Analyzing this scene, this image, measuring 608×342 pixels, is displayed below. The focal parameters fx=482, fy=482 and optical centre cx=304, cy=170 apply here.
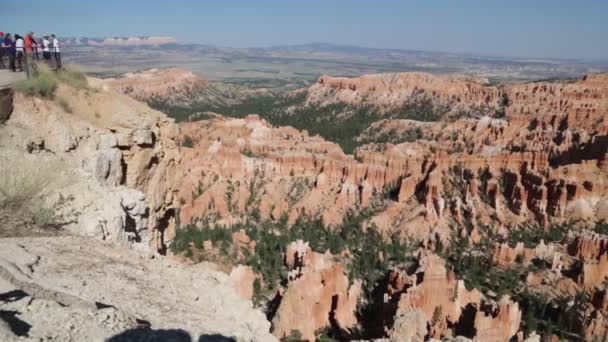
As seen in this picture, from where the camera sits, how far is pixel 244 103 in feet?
475

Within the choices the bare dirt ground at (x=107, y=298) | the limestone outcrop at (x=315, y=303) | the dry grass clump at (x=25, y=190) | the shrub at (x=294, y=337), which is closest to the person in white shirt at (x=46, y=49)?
the dry grass clump at (x=25, y=190)

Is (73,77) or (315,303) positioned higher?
(73,77)

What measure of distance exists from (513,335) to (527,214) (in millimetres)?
26055

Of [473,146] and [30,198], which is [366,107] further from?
[30,198]

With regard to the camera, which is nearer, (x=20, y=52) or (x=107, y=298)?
(x=107, y=298)

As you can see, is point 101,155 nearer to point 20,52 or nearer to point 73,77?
point 73,77

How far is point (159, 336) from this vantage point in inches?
257

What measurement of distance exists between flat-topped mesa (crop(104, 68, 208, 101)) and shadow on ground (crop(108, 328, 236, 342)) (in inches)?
5140

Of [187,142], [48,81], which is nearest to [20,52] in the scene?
[48,81]

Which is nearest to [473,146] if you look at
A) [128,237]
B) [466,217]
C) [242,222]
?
[466,217]

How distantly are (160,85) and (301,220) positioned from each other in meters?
108

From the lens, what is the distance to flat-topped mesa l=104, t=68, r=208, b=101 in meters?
134

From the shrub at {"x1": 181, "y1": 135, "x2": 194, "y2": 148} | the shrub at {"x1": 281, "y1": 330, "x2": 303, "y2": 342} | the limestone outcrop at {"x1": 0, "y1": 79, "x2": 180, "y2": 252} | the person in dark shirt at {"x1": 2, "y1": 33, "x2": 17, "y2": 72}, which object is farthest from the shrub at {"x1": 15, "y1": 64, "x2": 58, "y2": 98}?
the shrub at {"x1": 181, "y1": 135, "x2": 194, "y2": 148}

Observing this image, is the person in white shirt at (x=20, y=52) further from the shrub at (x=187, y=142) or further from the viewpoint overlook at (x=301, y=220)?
the shrub at (x=187, y=142)
